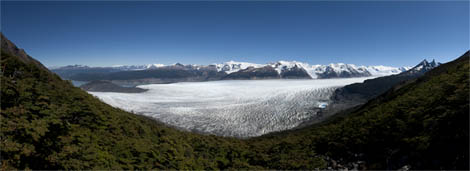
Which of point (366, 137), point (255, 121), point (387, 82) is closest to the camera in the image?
point (366, 137)

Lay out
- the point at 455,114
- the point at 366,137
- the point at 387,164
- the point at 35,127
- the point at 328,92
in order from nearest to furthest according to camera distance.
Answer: the point at 35,127
the point at 455,114
the point at 387,164
the point at 366,137
the point at 328,92

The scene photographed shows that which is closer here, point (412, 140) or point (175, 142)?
point (412, 140)

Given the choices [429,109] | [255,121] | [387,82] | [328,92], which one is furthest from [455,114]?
[387,82]

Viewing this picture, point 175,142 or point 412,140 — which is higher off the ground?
point 412,140

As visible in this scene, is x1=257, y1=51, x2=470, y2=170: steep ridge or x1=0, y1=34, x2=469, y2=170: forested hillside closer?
x1=0, y1=34, x2=469, y2=170: forested hillside

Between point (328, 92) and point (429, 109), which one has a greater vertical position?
point (429, 109)

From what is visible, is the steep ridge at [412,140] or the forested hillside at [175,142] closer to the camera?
the forested hillside at [175,142]

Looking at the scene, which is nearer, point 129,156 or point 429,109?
point 129,156

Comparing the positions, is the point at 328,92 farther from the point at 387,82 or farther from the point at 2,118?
the point at 2,118
